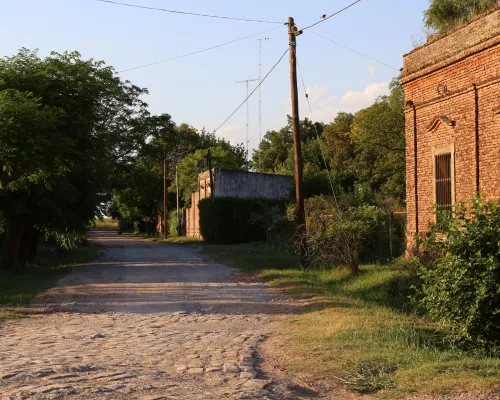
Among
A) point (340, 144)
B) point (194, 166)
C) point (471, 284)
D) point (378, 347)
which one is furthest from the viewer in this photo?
point (194, 166)

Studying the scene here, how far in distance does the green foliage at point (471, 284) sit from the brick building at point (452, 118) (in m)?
5.19

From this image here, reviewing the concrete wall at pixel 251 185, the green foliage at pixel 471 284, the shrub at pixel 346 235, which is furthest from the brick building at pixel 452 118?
the concrete wall at pixel 251 185

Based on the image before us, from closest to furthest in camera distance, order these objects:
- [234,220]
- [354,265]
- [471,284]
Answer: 1. [471,284]
2. [354,265]
3. [234,220]

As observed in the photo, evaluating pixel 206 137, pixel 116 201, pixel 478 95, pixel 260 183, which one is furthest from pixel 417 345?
pixel 206 137

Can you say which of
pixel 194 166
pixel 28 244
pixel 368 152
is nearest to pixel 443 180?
pixel 28 244

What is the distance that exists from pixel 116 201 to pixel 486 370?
66688mm

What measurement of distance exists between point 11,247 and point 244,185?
29.3 m

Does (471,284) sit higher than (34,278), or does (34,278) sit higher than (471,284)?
(471,284)

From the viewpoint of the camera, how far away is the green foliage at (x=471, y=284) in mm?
9641

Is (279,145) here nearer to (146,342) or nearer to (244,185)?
(244,185)

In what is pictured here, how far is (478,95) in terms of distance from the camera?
663 inches

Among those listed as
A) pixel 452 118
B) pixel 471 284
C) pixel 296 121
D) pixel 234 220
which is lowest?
pixel 471 284

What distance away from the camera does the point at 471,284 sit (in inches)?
386

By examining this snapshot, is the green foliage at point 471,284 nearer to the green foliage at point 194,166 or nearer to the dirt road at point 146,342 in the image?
the dirt road at point 146,342
